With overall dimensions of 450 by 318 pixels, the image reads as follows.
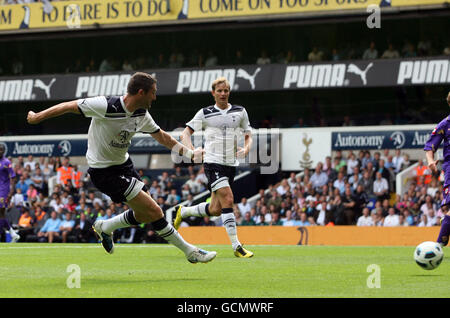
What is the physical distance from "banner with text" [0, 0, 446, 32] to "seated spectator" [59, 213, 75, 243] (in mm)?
8727

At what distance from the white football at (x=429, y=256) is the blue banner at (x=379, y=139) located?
723 inches

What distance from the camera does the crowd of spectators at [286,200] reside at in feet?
76.5

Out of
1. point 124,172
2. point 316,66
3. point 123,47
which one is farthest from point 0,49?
point 124,172

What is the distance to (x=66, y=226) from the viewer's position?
26.4 meters

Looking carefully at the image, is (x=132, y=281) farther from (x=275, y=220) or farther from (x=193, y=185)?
(x=193, y=185)

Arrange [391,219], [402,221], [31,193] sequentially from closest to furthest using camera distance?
1. [402,221]
2. [391,219]
3. [31,193]

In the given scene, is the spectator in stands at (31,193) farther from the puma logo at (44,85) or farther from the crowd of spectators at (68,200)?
the puma logo at (44,85)

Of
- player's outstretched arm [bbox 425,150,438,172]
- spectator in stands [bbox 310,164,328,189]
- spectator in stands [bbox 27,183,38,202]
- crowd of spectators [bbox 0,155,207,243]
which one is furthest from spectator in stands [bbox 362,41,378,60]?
player's outstretched arm [bbox 425,150,438,172]

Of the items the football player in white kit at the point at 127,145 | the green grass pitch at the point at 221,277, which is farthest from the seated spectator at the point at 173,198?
the football player in white kit at the point at 127,145

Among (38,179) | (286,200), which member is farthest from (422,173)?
(38,179)

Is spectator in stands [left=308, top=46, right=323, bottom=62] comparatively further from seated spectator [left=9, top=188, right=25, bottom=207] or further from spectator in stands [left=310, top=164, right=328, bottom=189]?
seated spectator [left=9, top=188, right=25, bottom=207]

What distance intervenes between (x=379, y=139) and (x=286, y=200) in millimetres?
5290

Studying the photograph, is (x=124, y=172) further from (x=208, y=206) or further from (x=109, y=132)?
(x=208, y=206)

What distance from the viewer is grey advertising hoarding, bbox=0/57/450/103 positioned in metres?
28.8
